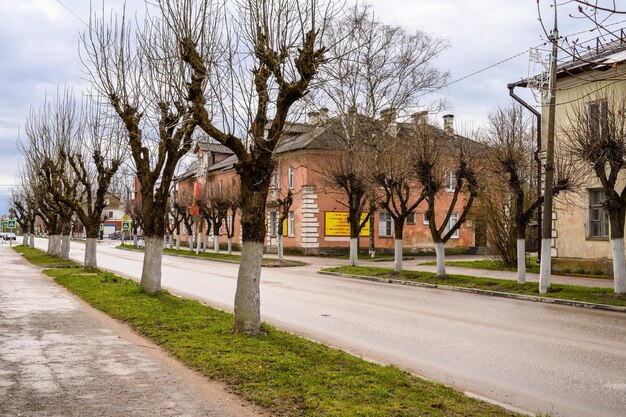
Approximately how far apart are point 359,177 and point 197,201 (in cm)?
2139

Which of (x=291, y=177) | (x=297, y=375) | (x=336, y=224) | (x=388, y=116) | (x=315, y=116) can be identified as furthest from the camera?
(x=291, y=177)

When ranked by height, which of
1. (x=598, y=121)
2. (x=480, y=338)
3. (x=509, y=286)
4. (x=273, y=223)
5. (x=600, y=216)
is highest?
(x=598, y=121)

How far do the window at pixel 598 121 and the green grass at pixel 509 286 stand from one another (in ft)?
13.9

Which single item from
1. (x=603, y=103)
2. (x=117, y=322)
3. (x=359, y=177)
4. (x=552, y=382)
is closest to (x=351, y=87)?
(x=359, y=177)

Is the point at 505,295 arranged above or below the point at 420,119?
below

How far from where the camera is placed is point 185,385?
709 cm

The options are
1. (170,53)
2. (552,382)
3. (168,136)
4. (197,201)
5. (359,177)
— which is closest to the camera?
(552,382)

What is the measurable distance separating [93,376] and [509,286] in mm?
15553

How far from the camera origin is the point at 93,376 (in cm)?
747

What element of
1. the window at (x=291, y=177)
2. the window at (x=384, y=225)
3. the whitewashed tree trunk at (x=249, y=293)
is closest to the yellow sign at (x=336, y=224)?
the window at (x=384, y=225)

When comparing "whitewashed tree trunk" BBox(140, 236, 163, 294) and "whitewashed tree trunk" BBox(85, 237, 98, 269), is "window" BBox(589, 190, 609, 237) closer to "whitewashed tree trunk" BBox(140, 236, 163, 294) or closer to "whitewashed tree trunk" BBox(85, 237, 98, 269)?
"whitewashed tree trunk" BBox(140, 236, 163, 294)

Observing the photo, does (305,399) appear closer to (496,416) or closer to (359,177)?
(496,416)

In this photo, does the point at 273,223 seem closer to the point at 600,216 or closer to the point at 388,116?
the point at 388,116

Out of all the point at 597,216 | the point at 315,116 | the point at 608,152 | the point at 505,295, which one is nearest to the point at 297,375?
the point at 608,152
